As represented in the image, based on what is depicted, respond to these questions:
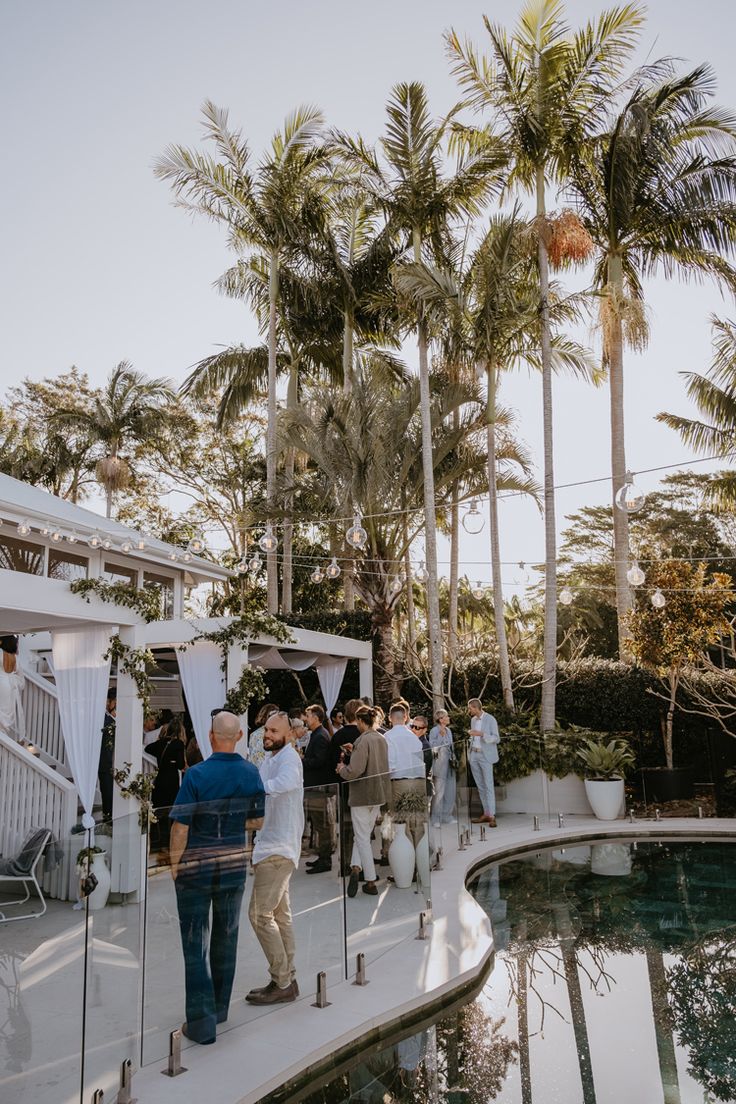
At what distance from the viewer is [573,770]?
13875 millimetres

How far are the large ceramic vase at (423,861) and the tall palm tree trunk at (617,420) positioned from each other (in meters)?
9.93

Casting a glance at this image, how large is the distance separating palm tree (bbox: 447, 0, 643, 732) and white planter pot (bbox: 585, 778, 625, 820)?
3.13 m

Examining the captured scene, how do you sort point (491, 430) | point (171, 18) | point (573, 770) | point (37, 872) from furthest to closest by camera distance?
point (491, 430), point (573, 770), point (171, 18), point (37, 872)

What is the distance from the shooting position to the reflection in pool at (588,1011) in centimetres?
452

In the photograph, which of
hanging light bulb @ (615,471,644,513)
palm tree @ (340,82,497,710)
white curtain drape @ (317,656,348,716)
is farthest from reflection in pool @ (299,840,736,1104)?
palm tree @ (340,82,497,710)

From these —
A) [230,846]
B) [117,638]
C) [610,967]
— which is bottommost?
[610,967]

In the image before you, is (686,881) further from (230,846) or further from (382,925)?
(230,846)

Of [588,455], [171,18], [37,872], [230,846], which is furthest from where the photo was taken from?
[588,455]

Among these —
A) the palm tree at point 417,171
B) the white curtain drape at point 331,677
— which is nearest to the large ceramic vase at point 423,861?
the white curtain drape at point 331,677

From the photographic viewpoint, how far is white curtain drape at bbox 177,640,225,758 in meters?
11.3

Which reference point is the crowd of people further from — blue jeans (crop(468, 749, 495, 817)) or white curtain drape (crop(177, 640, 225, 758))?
blue jeans (crop(468, 749, 495, 817))

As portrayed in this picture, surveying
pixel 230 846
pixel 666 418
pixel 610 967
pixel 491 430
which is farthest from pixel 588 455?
pixel 230 846

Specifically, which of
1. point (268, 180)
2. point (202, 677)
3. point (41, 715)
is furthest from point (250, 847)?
point (268, 180)

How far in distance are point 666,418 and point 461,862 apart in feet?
51.9
